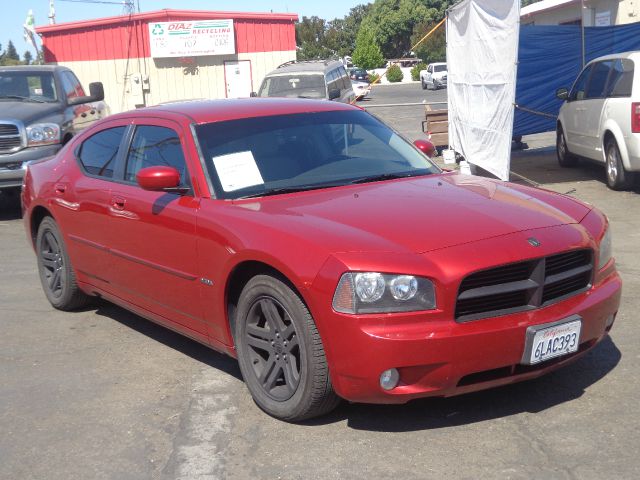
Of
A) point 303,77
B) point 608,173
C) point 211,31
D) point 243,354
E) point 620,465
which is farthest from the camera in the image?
point 211,31

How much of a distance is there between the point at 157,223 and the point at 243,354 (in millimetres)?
1044

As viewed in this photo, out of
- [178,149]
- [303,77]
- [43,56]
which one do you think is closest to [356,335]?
[178,149]

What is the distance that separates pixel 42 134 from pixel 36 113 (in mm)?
367

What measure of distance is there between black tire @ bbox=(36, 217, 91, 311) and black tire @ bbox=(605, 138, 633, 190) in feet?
22.9

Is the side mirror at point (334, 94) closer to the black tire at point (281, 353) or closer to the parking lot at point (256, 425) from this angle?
the parking lot at point (256, 425)

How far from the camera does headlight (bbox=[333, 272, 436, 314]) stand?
13.0 feet

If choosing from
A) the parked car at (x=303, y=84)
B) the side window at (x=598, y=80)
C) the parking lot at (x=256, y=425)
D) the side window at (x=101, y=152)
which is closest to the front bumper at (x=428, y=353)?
the parking lot at (x=256, y=425)

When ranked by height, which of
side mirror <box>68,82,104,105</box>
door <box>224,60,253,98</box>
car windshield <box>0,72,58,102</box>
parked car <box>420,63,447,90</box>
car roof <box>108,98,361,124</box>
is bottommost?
parked car <box>420,63,447,90</box>

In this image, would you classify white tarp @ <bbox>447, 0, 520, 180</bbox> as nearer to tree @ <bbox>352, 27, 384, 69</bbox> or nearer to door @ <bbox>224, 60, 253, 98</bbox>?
door @ <bbox>224, 60, 253, 98</bbox>

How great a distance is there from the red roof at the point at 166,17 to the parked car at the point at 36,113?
20.5 m

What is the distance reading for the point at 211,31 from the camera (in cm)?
3338

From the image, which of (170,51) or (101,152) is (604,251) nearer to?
(101,152)

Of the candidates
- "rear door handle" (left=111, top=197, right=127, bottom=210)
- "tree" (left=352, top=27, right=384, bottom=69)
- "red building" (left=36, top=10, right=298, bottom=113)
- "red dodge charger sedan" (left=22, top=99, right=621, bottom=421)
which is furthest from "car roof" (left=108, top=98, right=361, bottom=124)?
"tree" (left=352, top=27, right=384, bottom=69)

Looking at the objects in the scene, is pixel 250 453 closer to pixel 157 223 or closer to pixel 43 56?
pixel 157 223
